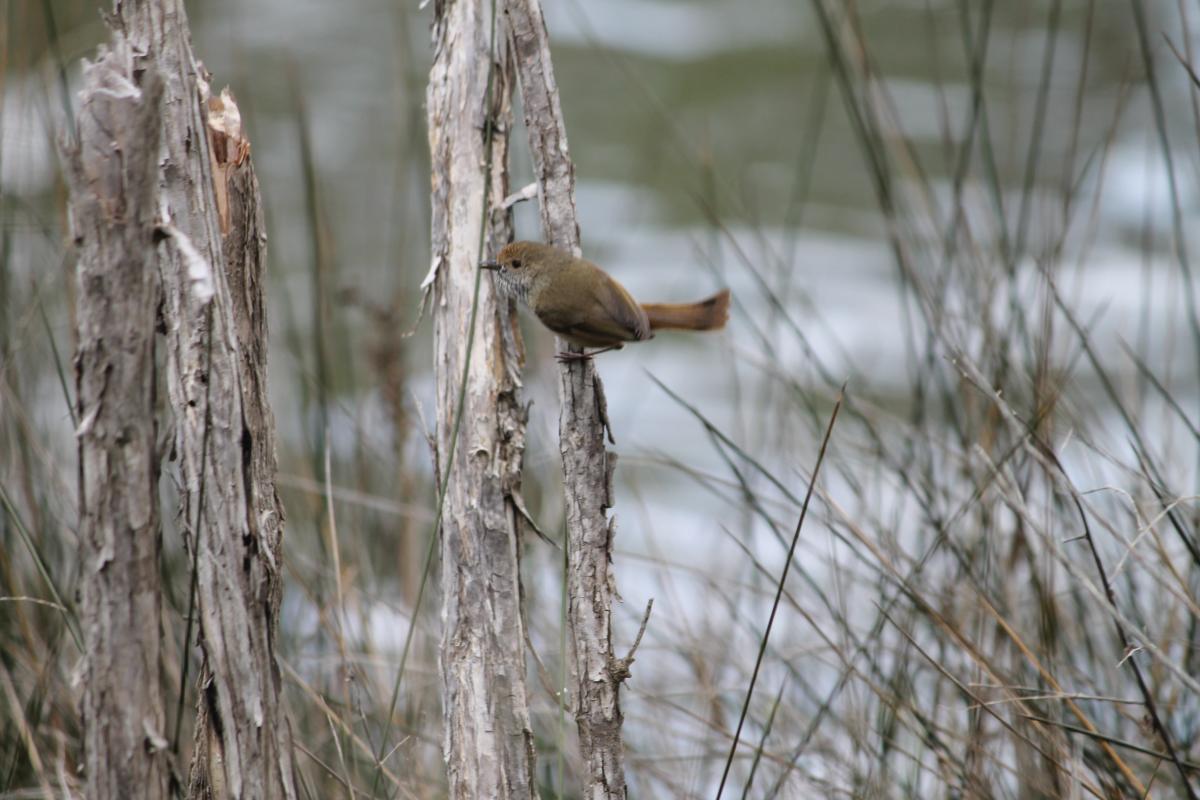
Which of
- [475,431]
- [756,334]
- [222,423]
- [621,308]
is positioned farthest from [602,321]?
[756,334]

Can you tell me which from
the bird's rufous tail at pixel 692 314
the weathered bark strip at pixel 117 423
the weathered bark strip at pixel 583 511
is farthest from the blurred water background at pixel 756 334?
the weathered bark strip at pixel 117 423

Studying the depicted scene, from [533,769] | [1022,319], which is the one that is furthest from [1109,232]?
[533,769]

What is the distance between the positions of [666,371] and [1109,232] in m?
2.32

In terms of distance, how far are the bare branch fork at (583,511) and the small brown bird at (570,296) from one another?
0.09 metres

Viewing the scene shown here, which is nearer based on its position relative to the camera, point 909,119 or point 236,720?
point 236,720

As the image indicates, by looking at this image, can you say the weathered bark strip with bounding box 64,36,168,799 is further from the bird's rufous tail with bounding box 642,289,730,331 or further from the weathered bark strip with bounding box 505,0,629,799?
the bird's rufous tail with bounding box 642,289,730,331

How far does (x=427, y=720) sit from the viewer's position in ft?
8.79

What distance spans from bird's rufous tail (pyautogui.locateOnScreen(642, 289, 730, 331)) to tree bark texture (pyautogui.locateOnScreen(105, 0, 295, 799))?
2.36ft

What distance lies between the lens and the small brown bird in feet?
5.85

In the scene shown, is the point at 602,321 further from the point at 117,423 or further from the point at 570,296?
the point at 117,423

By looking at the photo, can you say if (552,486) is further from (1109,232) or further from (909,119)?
(909,119)

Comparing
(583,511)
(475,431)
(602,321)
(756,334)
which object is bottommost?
(583,511)

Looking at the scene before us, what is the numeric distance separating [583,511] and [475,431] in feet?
0.66

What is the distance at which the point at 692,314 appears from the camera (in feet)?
6.93
